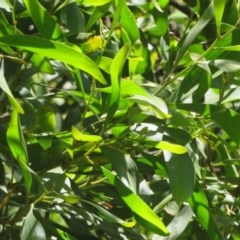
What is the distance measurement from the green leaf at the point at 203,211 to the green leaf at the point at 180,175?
7 cm

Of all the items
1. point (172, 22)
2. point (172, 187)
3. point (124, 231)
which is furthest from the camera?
point (172, 22)

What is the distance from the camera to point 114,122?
0.90 meters

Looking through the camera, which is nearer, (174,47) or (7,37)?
(7,37)

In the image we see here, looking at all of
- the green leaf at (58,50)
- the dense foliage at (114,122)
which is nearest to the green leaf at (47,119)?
the dense foliage at (114,122)

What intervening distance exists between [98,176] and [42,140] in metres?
0.15

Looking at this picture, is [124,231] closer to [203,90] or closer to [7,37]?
[203,90]

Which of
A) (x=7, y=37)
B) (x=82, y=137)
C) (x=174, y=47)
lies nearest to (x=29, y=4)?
(x=7, y=37)

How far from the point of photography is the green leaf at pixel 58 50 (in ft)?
2.48

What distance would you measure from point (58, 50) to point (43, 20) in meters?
0.09

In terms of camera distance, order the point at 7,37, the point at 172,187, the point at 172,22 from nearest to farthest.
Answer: the point at 7,37
the point at 172,187
the point at 172,22

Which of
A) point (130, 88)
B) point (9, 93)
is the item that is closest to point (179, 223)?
point (130, 88)

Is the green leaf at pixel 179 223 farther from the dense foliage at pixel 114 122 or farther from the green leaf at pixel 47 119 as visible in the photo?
the green leaf at pixel 47 119

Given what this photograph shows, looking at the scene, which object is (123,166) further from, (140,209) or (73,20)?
(73,20)

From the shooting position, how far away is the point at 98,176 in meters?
1.05
